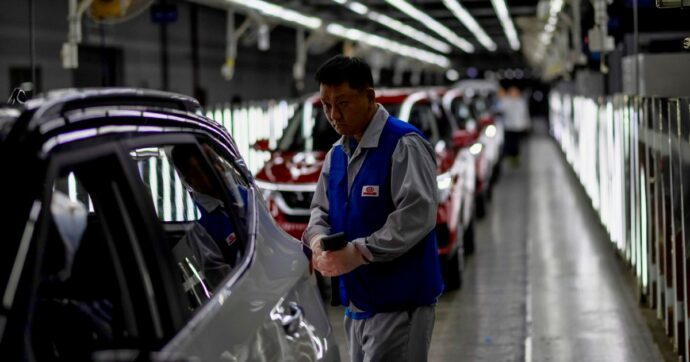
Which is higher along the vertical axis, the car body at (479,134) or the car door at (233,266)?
the car body at (479,134)

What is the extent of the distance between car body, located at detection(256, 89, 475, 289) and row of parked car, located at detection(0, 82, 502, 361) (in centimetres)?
594

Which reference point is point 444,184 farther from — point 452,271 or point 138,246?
point 138,246

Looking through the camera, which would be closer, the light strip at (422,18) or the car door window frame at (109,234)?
the car door window frame at (109,234)

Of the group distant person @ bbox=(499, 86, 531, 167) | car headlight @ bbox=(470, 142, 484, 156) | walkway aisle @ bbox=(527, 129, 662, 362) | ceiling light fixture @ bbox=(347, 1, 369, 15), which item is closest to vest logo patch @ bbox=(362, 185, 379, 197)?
walkway aisle @ bbox=(527, 129, 662, 362)

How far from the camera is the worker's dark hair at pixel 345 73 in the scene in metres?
4.39

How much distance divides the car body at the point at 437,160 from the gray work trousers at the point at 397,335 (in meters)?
6.31

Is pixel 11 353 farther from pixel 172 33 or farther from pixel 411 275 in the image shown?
pixel 172 33

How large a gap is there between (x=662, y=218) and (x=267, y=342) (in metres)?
5.26

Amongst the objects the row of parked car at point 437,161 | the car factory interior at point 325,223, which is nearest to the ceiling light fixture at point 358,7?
the car factory interior at point 325,223

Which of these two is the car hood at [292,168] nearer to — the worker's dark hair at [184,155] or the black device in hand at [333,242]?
the black device in hand at [333,242]

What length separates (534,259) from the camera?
13203 mm

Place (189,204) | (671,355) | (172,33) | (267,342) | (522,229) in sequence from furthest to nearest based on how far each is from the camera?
(172,33)
(522,229)
(671,355)
(189,204)
(267,342)

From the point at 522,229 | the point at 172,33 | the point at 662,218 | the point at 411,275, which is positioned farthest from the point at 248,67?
the point at 411,275

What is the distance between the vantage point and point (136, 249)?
9.88ft
